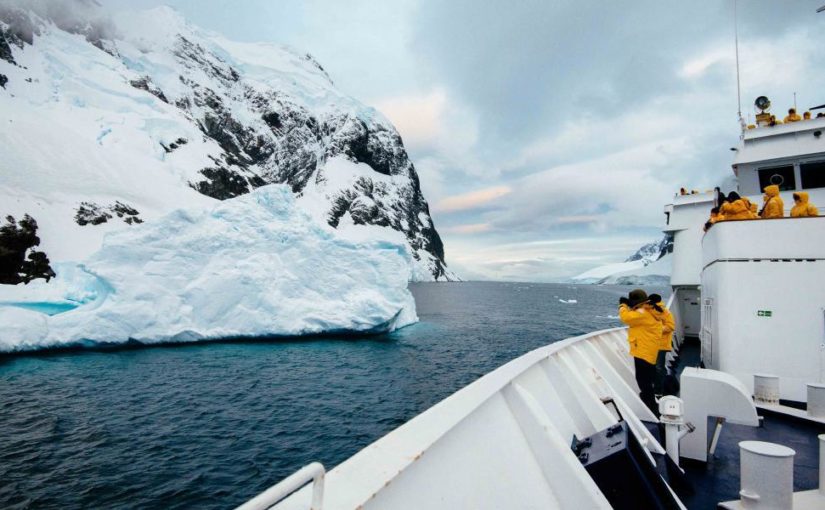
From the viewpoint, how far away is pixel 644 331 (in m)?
5.13

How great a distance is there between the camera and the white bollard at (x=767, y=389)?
529 centimetres

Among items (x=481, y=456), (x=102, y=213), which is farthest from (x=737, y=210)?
(x=102, y=213)

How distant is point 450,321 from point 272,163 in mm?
95880

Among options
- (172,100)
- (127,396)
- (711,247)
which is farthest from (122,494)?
(172,100)

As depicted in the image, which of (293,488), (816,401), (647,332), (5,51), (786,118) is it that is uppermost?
(5,51)

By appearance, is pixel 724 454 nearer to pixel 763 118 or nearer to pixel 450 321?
pixel 763 118

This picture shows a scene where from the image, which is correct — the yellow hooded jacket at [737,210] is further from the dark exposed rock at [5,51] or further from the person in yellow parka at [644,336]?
the dark exposed rock at [5,51]

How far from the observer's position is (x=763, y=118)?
32.1 ft

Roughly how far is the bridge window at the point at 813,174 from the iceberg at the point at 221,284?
19.1 metres

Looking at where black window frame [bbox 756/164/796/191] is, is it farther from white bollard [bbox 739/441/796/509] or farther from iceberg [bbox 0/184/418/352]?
iceberg [bbox 0/184/418/352]

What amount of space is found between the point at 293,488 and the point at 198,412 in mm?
12370

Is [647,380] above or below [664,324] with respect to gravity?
below

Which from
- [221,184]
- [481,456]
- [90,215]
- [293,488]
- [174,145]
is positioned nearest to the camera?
[293,488]

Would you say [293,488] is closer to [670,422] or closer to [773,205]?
[670,422]
